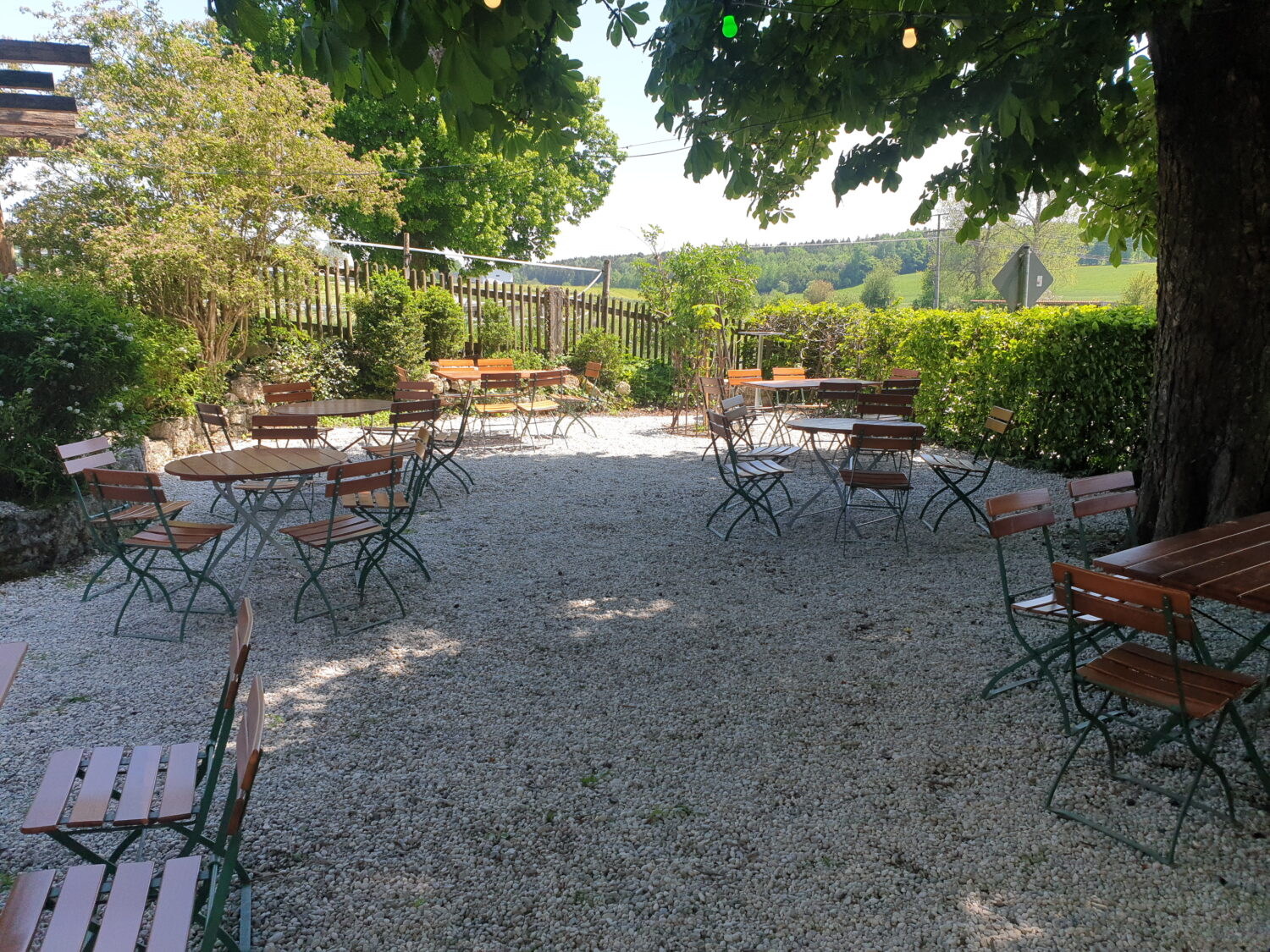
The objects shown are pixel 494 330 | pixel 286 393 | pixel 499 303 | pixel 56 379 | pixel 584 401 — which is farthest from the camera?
pixel 499 303

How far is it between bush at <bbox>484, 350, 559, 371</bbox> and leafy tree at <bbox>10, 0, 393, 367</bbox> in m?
4.09

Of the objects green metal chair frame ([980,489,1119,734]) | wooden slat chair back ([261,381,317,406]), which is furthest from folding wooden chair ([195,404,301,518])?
green metal chair frame ([980,489,1119,734])

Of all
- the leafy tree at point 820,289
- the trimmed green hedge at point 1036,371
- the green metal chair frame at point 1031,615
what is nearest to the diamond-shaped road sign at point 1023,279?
the trimmed green hedge at point 1036,371

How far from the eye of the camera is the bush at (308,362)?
10852 millimetres

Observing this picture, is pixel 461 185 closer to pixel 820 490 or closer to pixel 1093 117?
pixel 820 490

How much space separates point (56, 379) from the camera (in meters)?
5.84

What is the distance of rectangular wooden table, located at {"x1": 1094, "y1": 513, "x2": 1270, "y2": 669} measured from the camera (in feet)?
8.16

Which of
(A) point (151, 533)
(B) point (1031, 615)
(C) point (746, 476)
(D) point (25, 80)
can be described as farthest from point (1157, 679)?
(D) point (25, 80)

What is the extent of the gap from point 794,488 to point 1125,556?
16.6 feet

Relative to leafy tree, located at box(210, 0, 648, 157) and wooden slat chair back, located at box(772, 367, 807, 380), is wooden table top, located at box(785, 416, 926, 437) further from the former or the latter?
wooden slat chair back, located at box(772, 367, 807, 380)

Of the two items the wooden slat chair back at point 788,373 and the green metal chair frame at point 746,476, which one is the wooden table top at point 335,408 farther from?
the wooden slat chair back at point 788,373

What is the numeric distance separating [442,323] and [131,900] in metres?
12.1

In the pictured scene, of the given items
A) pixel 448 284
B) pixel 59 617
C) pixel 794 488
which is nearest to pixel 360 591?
pixel 59 617

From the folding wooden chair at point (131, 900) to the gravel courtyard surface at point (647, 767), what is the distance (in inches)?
21.2
